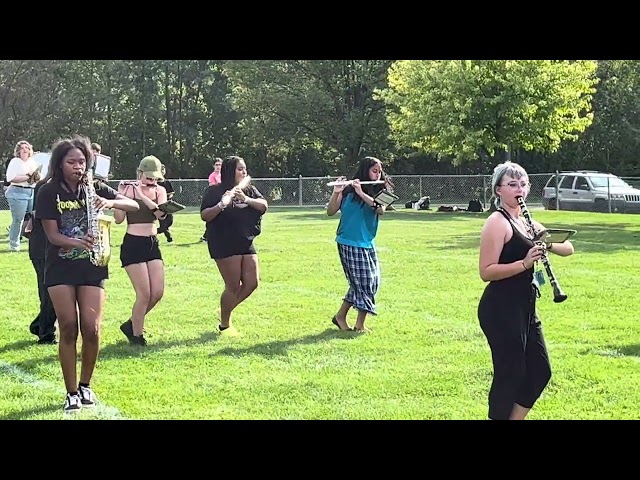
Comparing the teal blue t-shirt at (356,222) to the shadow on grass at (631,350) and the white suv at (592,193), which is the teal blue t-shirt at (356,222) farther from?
the white suv at (592,193)

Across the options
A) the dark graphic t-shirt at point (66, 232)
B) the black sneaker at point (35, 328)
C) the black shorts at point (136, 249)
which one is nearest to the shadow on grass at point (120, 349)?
the black sneaker at point (35, 328)

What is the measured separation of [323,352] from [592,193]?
2455 centimetres

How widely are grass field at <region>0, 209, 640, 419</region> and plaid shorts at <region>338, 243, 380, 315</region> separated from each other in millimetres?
359

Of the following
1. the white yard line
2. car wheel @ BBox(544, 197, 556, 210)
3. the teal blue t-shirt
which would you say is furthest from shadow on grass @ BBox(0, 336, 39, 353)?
car wheel @ BBox(544, 197, 556, 210)

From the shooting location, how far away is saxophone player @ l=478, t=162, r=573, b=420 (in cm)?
517

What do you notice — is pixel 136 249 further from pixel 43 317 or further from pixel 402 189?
pixel 402 189

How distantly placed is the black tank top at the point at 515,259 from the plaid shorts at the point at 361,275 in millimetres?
3983

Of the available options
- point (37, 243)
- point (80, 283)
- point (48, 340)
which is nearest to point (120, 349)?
point (48, 340)

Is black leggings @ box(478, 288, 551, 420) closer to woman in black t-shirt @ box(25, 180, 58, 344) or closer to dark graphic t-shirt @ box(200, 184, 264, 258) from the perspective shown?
dark graphic t-shirt @ box(200, 184, 264, 258)

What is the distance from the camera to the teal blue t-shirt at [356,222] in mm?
9305

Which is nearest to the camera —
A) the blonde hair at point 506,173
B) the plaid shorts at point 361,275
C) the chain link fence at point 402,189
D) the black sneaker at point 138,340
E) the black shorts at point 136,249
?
the blonde hair at point 506,173

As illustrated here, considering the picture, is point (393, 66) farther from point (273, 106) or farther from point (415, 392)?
point (415, 392)

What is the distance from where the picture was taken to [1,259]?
607 inches

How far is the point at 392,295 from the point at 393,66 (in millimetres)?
28818
